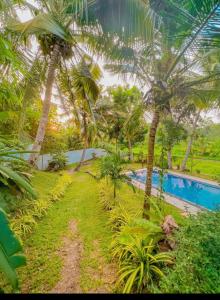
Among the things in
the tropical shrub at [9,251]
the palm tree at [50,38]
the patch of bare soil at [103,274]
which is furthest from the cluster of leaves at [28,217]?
the tropical shrub at [9,251]

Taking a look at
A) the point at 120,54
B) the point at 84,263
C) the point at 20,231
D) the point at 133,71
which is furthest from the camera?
the point at 133,71

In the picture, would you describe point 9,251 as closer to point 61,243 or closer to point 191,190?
point 61,243

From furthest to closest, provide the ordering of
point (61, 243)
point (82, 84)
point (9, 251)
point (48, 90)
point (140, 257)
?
point (82, 84)
point (48, 90)
point (61, 243)
point (140, 257)
point (9, 251)

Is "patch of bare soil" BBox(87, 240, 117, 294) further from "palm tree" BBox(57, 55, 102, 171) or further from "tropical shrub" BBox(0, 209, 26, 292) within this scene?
"palm tree" BBox(57, 55, 102, 171)

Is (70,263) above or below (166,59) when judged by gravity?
below

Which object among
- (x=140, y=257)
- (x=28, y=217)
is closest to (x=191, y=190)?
(x=140, y=257)

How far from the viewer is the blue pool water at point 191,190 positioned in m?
9.45

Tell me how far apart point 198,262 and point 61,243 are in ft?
9.87

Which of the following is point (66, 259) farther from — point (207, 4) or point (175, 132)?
point (175, 132)

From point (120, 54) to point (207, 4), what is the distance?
2.10m

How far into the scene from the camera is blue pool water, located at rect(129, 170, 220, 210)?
945cm

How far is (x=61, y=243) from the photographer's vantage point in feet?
13.3
